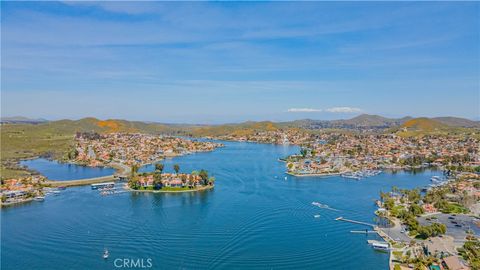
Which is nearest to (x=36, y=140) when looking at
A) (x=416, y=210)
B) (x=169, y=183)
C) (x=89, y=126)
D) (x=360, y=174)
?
(x=89, y=126)

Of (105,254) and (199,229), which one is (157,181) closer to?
(199,229)

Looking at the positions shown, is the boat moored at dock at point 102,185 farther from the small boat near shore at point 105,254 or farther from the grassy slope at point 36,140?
the small boat near shore at point 105,254

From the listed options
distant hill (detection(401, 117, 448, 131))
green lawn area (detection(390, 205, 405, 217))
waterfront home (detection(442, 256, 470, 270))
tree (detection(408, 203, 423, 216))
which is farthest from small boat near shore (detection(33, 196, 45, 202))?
distant hill (detection(401, 117, 448, 131))

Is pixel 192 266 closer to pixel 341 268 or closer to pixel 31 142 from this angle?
pixel 341 268

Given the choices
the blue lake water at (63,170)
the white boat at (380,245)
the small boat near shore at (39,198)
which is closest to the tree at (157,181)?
the small boat near shore at (39,198)

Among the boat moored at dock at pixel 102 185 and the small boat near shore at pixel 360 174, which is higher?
the small boat near shore at pixel 360 174
